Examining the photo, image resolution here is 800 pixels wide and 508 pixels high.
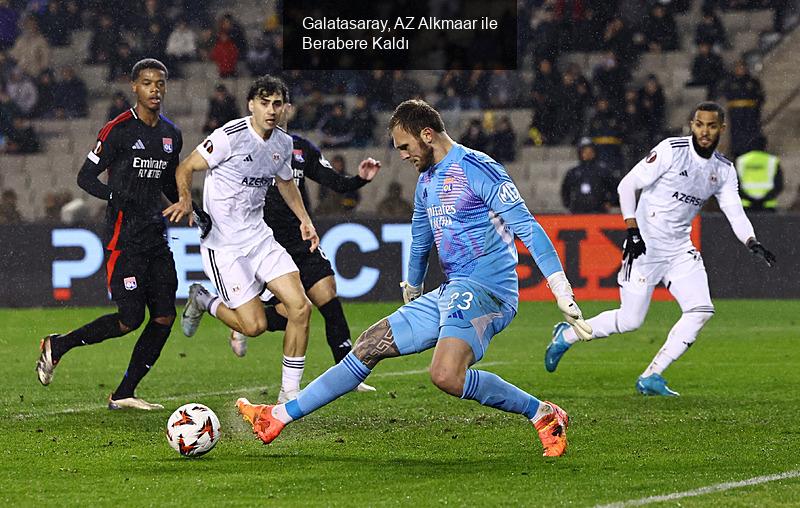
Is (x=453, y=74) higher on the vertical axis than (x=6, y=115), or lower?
higher

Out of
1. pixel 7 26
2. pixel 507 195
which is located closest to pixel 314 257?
pixel 507 195

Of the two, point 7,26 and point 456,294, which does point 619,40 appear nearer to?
point 7,26

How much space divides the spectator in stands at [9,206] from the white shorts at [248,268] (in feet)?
32.7

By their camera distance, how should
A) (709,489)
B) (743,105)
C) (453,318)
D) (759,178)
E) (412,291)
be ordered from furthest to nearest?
(743,105) < (759,178) < (412,291) < (453,318) < (709,489)

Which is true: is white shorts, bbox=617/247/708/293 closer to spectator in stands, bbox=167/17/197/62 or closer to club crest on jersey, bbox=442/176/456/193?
club crest on jersey, bbox=442/176/456/193

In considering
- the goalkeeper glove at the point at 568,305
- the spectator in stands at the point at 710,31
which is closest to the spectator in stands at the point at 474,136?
the spectator in stands at the point at 710,31

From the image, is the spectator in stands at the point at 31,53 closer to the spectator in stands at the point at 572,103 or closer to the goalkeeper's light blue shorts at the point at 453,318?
the spectator in stands at the point at 572,103

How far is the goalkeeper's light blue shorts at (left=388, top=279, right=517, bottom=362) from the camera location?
6.73 m

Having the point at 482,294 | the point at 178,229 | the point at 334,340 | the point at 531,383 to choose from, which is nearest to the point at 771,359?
the point at 531,383

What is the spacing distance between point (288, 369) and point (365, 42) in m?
12.2

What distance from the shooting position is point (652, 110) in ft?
63.1

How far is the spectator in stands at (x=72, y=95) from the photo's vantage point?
20.8 meters

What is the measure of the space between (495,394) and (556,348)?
369 cm

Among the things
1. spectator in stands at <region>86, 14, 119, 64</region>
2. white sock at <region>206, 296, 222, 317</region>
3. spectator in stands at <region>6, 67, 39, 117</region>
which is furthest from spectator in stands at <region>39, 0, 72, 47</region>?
white sock at <region>206, 296, 222, 317</region>
